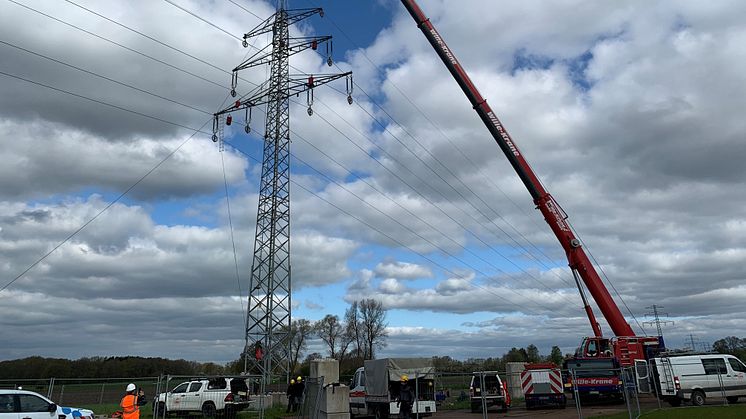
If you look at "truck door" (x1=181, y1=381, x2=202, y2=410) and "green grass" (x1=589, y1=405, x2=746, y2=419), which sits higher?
"truck door" (x1=181, y1=381, x2=202, y2=410)

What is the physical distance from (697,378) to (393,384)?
506 inches

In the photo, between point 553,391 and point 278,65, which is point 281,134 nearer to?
point 278,65

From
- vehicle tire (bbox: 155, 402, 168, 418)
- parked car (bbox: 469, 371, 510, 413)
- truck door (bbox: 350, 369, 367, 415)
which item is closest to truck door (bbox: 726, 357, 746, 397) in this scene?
parked car (bbox: 469, 371, 510, 413)

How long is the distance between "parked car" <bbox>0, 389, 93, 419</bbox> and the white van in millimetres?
21593

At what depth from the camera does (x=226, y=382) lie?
24.6 meters

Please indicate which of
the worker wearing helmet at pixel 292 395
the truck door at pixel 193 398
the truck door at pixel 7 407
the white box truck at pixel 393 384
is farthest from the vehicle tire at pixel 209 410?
the truck door at pixel 7 407

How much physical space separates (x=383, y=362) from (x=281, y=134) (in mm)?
14652

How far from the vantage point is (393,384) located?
20.9m

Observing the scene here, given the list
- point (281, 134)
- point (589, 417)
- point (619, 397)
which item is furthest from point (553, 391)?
point (281, 134)

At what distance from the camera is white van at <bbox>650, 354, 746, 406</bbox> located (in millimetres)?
22875

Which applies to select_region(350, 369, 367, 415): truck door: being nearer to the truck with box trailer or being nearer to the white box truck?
the white box truck

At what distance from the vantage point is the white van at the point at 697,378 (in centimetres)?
2288

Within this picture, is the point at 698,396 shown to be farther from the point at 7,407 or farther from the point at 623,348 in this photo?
the point at 7,407

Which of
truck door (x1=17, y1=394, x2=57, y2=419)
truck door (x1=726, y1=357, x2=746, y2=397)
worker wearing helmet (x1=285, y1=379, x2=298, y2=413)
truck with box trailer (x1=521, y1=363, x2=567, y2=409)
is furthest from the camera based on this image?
worker wearing helmet (x1=285, y1=379, x2=298, y2=413)
